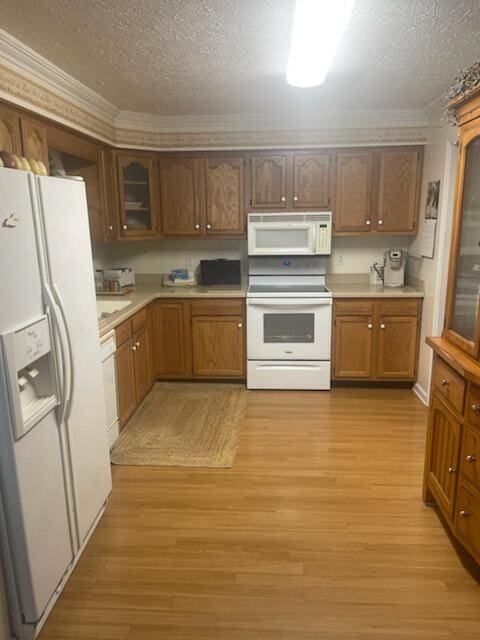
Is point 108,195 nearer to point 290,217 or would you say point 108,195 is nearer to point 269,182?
point 269,182

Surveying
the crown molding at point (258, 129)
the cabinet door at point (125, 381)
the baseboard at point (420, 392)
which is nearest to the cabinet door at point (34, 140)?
the crown molding at point (258, 129)

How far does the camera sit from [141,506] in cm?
247

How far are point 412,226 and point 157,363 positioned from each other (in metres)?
2.63

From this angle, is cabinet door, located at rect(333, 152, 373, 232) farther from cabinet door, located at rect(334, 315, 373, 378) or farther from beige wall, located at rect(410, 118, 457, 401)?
cabinet door, located at rect(334, 315, 373, 378)

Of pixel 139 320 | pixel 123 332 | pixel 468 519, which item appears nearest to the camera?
pixel 468 519

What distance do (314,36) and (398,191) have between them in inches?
91.0

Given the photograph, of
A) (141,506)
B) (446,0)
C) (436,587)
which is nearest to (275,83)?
(446,0)

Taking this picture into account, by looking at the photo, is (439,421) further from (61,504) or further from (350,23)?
(350,23)

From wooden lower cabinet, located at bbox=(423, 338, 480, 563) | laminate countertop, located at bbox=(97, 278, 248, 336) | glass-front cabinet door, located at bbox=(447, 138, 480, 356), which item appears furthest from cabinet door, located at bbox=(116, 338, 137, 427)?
glass-front cabinet door, located at bbox=(447, 138, 480, 356)

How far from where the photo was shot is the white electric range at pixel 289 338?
3910 millimetres

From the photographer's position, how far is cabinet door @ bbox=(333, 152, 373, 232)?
3.98 metres

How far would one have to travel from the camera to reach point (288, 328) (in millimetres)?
3986

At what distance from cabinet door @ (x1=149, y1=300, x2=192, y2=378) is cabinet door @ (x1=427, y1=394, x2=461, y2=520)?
7.66 feet

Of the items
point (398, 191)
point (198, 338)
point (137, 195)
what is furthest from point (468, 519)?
point (137, 195)
